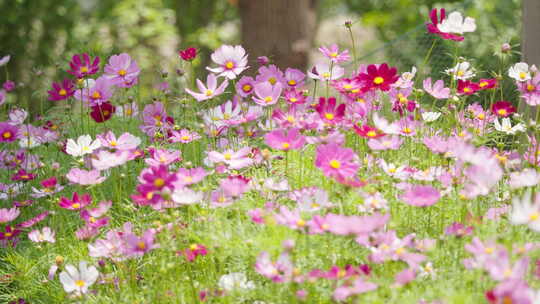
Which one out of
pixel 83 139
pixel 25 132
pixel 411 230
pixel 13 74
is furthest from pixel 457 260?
pixel 13 74

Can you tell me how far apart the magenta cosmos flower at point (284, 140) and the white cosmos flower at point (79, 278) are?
1.61ft

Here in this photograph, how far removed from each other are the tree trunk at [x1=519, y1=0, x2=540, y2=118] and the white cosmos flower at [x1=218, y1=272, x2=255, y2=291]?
1.61m

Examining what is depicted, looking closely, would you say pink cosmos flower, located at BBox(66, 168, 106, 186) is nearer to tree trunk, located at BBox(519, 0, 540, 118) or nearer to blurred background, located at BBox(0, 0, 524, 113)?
blurred background, located at BBox(0, 0, 524, 113)

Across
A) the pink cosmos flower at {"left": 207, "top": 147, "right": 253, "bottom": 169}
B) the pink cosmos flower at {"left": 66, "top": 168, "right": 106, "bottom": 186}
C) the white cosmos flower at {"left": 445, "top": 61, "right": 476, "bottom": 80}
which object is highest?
the white cosmos flower at {"left": 445, "top": 61, "right": 476, "bottom": 80}

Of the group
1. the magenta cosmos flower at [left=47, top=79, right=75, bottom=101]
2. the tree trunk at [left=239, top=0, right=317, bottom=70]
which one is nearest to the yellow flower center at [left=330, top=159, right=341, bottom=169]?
the magenta cosmos flower at [left=47, top=79, right=75, bottom=101]

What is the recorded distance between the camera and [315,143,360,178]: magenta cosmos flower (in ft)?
4.50

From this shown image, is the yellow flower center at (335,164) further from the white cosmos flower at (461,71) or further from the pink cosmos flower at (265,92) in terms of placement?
the white cosmos flower at (461,71)

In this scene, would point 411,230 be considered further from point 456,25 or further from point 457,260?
point 456,25

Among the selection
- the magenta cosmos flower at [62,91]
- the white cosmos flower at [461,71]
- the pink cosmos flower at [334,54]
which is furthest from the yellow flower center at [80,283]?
the white cosmos flower at [461,71]

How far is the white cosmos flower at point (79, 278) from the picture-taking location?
4.84 feet

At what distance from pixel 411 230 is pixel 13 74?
15.2 ft

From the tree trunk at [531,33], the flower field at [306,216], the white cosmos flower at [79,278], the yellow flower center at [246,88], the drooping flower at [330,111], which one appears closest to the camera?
the flower field at [306,216]

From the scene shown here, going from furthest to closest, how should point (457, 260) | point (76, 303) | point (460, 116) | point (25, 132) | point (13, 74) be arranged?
point (13, 74) < point (25, 132) < point (460, 116) < point (76, 303) < point (457, 260)

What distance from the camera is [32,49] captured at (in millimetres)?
5562
